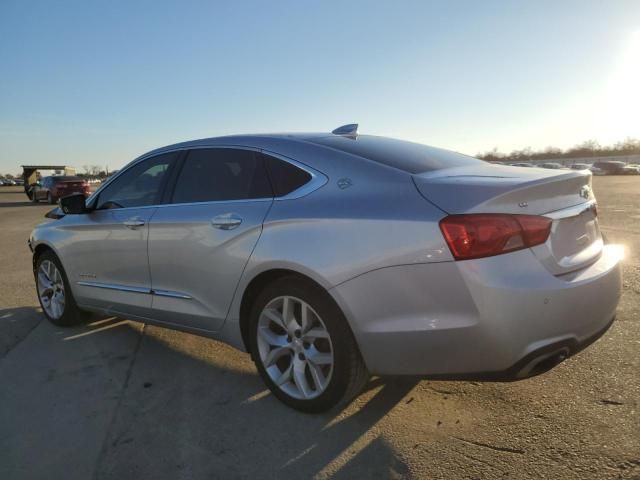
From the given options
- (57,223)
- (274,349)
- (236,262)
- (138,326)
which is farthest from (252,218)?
(57,223)

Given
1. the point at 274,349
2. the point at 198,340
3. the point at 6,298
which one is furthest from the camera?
the point at 6,298

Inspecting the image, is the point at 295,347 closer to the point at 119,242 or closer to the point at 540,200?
the point at 540,200

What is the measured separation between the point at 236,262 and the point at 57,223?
8.62 ft

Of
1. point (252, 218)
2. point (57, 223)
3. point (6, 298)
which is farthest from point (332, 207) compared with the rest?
point (6, 298)

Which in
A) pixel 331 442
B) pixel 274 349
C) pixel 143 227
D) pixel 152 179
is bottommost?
pixel 331 442

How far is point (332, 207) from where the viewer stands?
9.02ft

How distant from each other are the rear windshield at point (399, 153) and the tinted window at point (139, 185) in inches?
55.2

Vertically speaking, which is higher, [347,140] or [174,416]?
[347,140]

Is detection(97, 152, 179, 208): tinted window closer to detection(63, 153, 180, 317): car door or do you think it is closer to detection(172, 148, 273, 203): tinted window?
detection(63, 153, 180, 317): car door

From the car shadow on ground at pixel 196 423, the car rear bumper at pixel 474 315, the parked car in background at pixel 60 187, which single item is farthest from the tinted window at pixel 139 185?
the parked car in background at pixel 60 187

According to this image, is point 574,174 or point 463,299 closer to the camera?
point 463,299

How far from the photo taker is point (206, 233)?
3.33 metres

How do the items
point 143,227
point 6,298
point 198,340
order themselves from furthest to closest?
point 6,298 → point 198,340 → point 143,227

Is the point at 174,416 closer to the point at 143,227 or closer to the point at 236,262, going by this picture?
the point at 236,262
